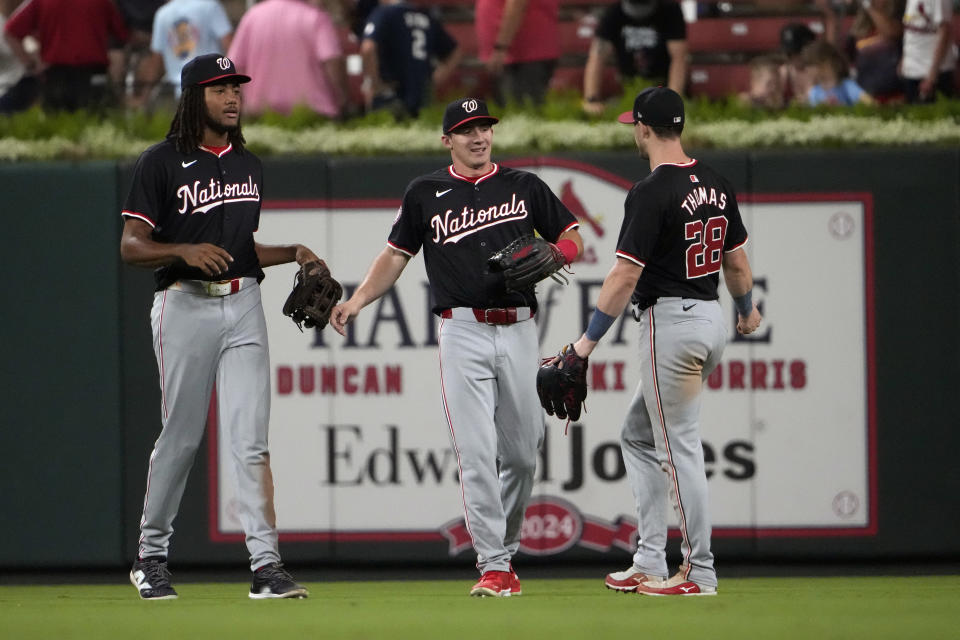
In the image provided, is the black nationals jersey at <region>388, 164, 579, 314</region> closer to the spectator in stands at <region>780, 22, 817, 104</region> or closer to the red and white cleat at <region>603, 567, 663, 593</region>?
the red and white cleat at <region>603, 567, 663, 593</region>

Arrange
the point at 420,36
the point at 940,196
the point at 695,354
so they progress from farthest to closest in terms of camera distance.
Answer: the point at 420,36 < the point at 940,196 < the point at 695,354

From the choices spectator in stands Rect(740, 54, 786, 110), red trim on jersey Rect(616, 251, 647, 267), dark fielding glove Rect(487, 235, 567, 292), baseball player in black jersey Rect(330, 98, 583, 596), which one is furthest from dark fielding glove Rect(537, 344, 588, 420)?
spectator in stands Rect(740, 54, 786, 110)

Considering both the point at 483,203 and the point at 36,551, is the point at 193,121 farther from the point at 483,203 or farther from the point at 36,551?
the point at 36,551

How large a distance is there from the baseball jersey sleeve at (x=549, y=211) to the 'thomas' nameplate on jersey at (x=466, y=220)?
118mm

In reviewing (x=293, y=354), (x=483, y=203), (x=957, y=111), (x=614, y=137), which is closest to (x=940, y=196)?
(x=957, y=111)

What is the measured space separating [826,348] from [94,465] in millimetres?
3801

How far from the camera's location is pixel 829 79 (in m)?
8.24

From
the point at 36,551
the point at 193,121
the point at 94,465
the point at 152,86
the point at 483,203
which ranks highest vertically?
the point at 152,86

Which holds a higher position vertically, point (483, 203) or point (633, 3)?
point (633, 3)

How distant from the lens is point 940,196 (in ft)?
23.0

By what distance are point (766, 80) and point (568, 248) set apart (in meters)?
3.62

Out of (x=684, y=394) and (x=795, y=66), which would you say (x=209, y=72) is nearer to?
(x=684, y=394)

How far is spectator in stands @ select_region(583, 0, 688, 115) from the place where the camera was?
8.12 metres

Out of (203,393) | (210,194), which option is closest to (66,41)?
(210,194)
